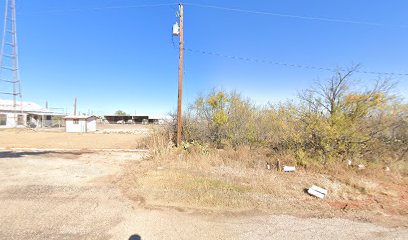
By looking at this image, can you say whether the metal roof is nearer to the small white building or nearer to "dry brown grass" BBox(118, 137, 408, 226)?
the small white building

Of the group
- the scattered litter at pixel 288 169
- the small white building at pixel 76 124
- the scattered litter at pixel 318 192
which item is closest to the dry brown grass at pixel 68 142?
the small white building at pixel 76 124

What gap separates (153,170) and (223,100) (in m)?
6.18

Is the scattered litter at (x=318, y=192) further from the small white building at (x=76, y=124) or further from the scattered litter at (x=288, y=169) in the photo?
the small white building at (x=76, y=124)

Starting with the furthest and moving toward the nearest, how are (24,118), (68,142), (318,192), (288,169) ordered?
(24,118), (68,142), (288,169), (318,192)

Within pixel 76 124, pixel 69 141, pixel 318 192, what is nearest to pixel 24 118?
pixel 76 124

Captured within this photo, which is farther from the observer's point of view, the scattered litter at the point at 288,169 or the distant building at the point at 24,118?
the distant building at the point at 24,118

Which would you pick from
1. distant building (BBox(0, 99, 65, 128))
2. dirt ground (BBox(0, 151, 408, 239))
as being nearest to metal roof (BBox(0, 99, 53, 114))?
distant building (BBox(0, 99, 65, 128))

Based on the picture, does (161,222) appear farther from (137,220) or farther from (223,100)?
(223,100)

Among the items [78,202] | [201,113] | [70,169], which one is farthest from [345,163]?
[70,169]

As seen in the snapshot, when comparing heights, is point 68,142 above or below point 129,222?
below

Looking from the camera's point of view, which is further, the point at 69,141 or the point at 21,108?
the point at 21,108

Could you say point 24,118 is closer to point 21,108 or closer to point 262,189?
point 21,108

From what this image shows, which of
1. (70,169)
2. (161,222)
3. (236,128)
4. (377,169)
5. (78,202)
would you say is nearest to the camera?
(161,222)

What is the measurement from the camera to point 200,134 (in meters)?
11.4
